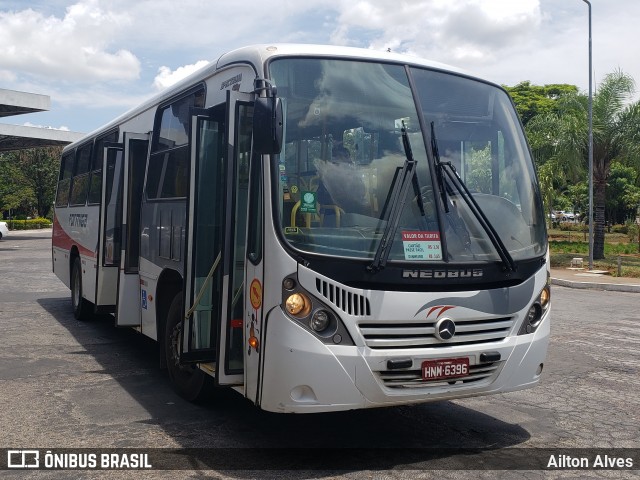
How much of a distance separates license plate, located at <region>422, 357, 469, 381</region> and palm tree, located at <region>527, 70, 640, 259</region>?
2264 centimetres

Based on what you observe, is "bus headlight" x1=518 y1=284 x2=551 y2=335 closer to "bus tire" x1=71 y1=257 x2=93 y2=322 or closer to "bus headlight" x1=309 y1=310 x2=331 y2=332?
"bus headlight" x1=309 y1=310 x2=331 y2=332

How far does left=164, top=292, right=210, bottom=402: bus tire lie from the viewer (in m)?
6.51

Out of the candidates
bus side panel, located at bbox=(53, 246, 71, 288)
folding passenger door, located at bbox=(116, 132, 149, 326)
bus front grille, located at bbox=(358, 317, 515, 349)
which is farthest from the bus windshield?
bus side panel, located at bbox=(53, 246, 71, 288)

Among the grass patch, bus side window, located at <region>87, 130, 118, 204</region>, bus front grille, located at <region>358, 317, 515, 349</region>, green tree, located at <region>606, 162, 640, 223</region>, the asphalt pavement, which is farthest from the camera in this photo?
green tree, located at <region>606, 162, 640, 223</region>

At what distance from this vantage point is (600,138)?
26078mm

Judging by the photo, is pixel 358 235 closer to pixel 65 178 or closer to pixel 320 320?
pixel 320 320

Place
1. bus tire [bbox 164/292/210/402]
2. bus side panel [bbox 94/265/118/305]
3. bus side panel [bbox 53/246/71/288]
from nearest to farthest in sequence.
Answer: bus tire [bbox 164/292/210/402] → bus side panel [bbox 94/265/118/305] → bus side panel [bbox 53/246/71/288]

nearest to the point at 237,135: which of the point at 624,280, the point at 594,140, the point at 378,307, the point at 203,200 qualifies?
the point at 203,200

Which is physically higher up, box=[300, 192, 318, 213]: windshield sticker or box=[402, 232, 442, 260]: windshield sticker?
box=[300, 192, 318, 213]: windshield sticker

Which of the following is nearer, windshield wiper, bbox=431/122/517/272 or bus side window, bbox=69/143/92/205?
windshield wiper, bbox=431/122/517/272

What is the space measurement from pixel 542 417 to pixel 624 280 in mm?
15065

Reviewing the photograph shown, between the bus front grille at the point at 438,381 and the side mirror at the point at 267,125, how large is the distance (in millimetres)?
1675

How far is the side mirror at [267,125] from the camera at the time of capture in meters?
4.92

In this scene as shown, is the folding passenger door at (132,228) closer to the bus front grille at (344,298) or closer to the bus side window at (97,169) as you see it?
the bus side window at (97,169)
